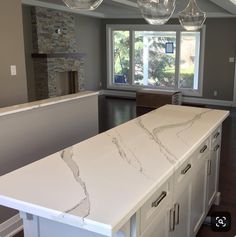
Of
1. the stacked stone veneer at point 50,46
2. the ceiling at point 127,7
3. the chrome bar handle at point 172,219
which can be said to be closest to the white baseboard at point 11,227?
the chrome bar handle at point 172,219

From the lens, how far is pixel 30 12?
7.28 m

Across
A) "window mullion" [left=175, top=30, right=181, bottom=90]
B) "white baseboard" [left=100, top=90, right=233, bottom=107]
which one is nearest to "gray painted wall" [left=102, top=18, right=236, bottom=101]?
"white baseboard" [left=100, top=90, right=233, bottom=107]

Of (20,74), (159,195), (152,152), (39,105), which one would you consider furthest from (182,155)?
(20,74)

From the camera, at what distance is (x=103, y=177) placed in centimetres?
168

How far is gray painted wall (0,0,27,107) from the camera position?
3.92 meters

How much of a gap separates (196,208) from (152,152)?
33.3 inches

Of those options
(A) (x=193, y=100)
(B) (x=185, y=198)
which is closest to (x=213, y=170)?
(B) (x=185, y=198)

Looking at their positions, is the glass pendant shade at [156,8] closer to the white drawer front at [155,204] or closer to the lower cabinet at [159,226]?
the white drawer front at [155,204]

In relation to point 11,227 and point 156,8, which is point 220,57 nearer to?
point 156,8

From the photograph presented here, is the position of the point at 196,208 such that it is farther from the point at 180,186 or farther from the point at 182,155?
the point at 182,155

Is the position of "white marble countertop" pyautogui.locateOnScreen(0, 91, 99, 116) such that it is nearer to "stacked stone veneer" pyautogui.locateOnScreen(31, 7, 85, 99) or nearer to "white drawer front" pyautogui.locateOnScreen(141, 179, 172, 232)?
"white drawer front" pyautogui.locateOnScreen(141, 179, 172, 232)

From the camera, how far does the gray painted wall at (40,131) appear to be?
2848mm

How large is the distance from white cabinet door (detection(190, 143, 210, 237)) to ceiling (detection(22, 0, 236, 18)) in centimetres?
395

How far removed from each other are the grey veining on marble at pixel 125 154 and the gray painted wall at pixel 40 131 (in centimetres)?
94
